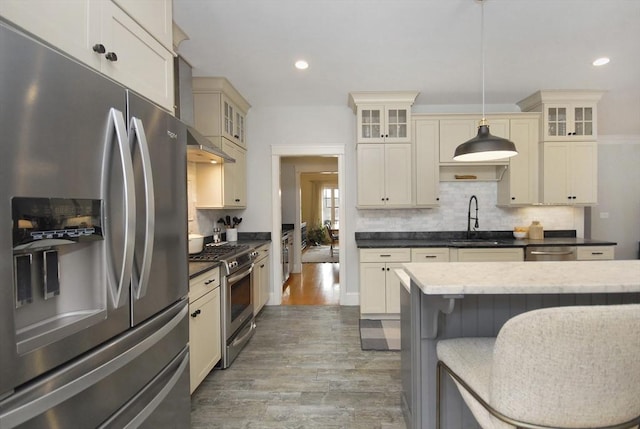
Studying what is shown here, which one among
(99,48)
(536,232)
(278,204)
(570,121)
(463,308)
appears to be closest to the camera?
(99,48)

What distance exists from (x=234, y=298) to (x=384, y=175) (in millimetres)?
2240

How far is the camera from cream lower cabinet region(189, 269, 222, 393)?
1.93 m

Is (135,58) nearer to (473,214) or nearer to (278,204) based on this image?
(278,204)

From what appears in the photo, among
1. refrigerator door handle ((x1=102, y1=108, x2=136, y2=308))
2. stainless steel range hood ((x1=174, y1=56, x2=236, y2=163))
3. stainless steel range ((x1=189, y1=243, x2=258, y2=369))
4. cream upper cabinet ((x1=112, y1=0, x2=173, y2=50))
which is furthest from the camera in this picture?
stainless steel range ((x1=189, y1=243, x2=258, y2=369))

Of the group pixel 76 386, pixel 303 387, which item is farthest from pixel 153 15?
pixel 303 387

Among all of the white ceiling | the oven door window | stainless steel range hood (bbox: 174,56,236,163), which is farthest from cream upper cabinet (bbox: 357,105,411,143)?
the oven door window

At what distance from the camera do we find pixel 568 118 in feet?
11.8

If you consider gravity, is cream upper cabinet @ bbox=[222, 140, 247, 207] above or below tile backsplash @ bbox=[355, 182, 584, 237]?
above

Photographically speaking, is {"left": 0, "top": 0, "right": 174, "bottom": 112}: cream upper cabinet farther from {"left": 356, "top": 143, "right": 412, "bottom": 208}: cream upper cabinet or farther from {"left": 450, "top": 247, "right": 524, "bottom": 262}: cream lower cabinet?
{"left": 450, "top": 247, "right": 524, "bottom": 262}: cream lower cabinet

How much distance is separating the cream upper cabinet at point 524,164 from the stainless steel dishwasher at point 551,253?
0.62 metres

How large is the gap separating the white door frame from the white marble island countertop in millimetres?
2532

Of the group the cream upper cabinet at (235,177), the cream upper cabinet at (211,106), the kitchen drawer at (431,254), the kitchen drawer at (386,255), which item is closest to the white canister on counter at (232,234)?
the cream upper cabinet at (235,177)

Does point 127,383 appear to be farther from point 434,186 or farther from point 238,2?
point 434,186

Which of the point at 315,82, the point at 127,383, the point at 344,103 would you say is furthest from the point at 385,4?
the point at 127,383
